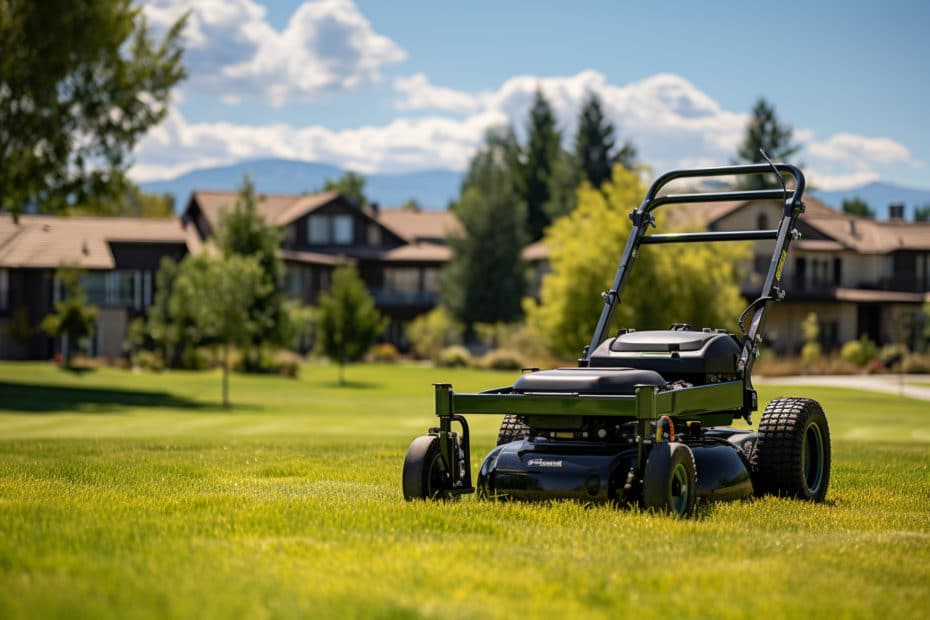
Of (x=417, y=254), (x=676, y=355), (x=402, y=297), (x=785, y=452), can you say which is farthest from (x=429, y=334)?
(x=676, y=355)

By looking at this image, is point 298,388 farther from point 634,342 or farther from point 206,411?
point 634,342

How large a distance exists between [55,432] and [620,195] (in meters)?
24.2

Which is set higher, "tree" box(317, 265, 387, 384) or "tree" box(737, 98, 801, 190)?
"tree" box(737, 98, 801, 190)

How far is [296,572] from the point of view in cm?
628

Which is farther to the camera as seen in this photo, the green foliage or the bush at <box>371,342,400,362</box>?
the green foliage

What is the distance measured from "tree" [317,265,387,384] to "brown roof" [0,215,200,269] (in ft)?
45.9

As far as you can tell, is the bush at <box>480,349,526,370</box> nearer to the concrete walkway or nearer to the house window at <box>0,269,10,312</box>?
the concrete walkway

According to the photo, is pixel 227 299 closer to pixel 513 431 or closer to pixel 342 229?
pixel 513 431

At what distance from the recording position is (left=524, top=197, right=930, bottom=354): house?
65750 mm

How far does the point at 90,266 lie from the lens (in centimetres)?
6112

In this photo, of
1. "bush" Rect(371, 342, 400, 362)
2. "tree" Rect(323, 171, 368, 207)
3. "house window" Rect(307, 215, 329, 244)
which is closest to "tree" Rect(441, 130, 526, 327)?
"bush" Rect(371, 342, 400, 362)

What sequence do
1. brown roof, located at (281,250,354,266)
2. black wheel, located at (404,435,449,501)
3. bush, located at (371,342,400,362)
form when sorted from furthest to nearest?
brown roof, located at (281,250,354,266), bush, located at (371,342,400,362), black wheel, located at (404,435,449,501)

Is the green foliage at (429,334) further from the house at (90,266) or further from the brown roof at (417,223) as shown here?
the house at (90,266)

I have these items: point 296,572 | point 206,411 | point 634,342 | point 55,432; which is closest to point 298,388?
point 206,411
